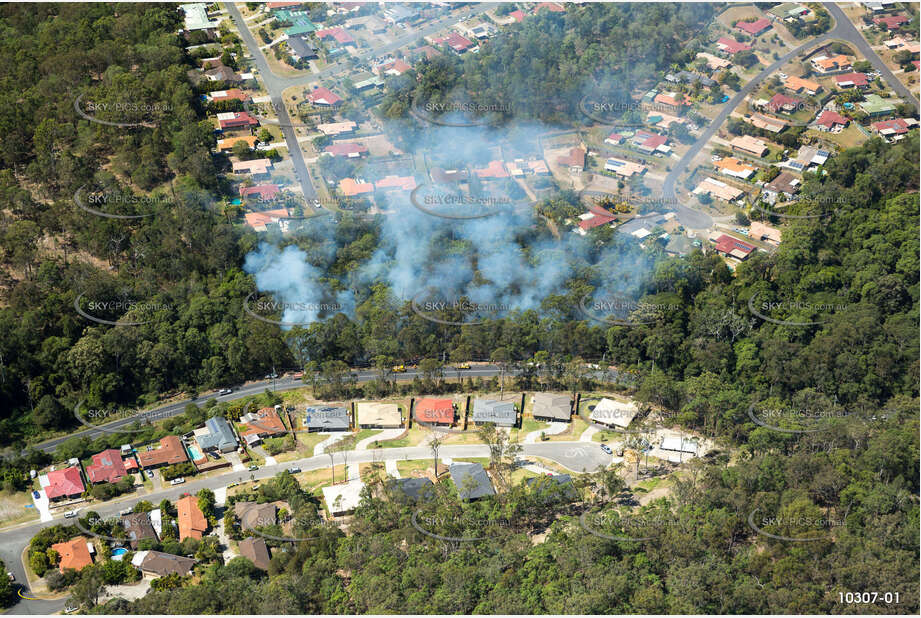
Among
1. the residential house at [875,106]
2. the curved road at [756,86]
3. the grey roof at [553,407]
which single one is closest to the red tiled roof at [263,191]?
the grey roof at [553,407]

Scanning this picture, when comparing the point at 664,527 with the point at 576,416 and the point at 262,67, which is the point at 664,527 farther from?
the point at 262,67

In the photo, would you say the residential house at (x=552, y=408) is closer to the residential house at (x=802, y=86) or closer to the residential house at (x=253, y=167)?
the residential house at (x=253, y=167)

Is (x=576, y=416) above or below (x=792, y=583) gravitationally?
below

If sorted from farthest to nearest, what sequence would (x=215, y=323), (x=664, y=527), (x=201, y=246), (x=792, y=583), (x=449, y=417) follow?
(x=201, y=246) → (x=215, y=323) → (x=449, y=417) → (x=664, y=527) → (x=792, y=583)

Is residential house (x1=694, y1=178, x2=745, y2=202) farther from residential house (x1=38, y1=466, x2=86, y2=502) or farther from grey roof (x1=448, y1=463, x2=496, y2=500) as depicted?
residential house (x1=38, y1=466, x2=86, y2=502)

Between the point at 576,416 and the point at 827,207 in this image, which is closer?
the point at 576,416

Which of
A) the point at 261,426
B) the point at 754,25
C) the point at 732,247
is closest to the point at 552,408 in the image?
the point at 261,426

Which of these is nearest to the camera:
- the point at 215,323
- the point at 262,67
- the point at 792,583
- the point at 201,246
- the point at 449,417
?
the point at 792,583

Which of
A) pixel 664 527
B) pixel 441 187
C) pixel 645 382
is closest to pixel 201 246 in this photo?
pixel 441 187
